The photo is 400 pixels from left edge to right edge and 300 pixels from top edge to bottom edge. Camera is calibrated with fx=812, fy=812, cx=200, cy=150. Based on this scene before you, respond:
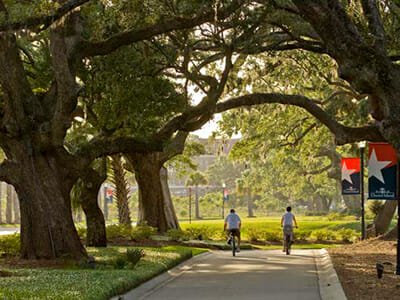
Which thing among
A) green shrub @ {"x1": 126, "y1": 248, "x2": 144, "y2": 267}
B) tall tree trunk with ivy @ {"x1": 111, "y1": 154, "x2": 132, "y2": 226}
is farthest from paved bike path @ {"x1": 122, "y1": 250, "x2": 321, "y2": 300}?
tall tree trunk with ivy @ {"x1": 111, "y1": 154, "x2": 132, "y2": 226}

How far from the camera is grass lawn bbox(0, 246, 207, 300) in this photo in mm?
13070

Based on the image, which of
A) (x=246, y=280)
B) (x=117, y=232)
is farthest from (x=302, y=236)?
(x=246, y=280)

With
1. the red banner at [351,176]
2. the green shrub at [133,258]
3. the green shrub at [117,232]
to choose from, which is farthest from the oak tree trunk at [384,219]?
the green shrub at [133,258]

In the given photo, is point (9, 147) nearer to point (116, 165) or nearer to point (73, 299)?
point (73, 299)

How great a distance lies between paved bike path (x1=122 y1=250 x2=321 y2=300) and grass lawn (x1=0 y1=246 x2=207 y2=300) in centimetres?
42

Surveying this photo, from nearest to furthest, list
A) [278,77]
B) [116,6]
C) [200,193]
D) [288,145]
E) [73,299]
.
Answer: [73,299], [116,6], [278,77], [288,145], [200,193]

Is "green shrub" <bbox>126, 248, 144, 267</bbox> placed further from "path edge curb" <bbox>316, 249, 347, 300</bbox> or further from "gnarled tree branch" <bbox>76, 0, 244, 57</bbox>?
"gnarled tree branch" <bbox>76, 0, 244, 57</bbox>

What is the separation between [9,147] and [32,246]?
8.70 feet

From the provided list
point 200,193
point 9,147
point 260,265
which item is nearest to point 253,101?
point 260,265

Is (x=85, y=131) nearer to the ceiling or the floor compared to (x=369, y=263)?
nearer to the ceiling

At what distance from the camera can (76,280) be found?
15.3 metres

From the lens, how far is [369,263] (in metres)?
21.1

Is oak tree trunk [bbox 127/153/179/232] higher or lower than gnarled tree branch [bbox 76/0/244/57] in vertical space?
lower

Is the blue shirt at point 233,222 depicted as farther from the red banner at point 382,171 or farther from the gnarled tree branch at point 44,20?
the gnarled tree branch at point 44,20
